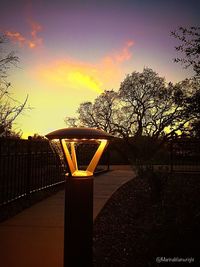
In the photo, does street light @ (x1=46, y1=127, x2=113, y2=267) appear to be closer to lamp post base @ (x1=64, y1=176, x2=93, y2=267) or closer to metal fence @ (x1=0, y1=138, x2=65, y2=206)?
lamp post base @ (x1=64, y1=176, x2=93, y2=267)

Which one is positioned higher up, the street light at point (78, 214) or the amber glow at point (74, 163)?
the amber glow at point (74, 163)

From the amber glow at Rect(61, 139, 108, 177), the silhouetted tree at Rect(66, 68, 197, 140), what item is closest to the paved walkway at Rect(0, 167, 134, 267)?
the amber glow at Rect(61, 139, 108, 177)

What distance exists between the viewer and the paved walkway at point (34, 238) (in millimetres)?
3496

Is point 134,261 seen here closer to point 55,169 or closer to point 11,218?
point 11,218

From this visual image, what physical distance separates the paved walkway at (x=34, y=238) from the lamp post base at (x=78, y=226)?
Answer: 2.33ft

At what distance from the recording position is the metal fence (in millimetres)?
5504

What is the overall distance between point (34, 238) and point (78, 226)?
1726 mm

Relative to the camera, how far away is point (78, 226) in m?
2.81

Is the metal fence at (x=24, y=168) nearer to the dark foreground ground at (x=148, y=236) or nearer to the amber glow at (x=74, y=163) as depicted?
the dark foreground ground at (x=148, y=236)

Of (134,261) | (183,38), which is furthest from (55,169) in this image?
(134,261)

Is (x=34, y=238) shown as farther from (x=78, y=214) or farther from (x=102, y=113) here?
(x=102, y=113)

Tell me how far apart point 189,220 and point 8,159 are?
3.37 m

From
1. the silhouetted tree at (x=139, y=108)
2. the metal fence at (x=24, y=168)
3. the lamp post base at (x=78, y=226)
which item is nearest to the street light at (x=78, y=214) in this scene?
the lamp post base at (x=78, y=226)

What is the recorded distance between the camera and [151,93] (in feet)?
96.8
